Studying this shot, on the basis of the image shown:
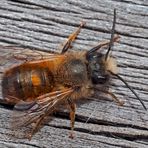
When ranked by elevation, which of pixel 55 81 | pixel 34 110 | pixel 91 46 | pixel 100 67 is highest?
pixel 91 46

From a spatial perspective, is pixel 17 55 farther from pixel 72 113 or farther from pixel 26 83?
pixel 72 113

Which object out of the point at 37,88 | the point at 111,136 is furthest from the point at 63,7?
the point at 111,136

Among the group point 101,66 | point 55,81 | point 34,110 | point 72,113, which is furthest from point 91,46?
point 34,110

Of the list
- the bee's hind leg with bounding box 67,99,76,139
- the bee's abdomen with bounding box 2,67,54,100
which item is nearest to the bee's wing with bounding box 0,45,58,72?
the bee's abdomen with bounding box 2,67,54,100

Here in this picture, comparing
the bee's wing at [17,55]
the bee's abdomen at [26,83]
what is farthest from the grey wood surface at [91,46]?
the bee's abdomen at [26,83]

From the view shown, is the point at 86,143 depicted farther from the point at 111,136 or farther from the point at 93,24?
the point at 93,24

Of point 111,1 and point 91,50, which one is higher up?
point 111,1
